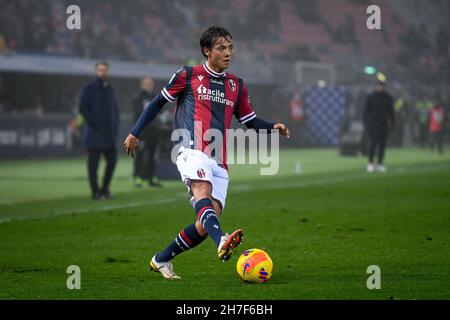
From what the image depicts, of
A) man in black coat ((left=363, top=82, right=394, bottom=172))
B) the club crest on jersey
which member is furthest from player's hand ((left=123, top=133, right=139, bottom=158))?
man in black coat ((left=363, top=82, right=394, bottom=172))

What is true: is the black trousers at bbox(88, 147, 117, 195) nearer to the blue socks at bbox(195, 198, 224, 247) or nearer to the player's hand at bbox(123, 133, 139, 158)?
the player's hand at bbox(123, 133, 139, 158)

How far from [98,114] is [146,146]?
3.10 m

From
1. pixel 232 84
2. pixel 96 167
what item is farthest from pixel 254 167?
pixel 232 84

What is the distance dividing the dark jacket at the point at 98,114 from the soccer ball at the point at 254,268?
9.54 metres

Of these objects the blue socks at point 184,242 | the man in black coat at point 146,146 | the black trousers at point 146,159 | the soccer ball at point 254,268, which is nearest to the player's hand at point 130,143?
the blue socks at point 184,242

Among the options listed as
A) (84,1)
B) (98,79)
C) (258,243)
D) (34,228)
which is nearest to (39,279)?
(258,243)

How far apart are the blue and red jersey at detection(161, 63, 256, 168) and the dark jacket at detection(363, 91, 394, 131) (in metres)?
16.1

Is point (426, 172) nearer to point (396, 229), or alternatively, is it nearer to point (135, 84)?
point (396, 229)

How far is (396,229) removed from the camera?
1252cm

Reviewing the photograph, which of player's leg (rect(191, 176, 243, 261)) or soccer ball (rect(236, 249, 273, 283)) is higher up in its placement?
player's leg (rect(191, 176, 243, 261))

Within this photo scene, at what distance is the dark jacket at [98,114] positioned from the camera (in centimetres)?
1742

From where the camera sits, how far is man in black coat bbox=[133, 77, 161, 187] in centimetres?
2014

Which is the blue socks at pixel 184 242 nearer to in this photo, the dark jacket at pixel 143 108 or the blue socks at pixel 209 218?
the blue socks at pixel 209 218
